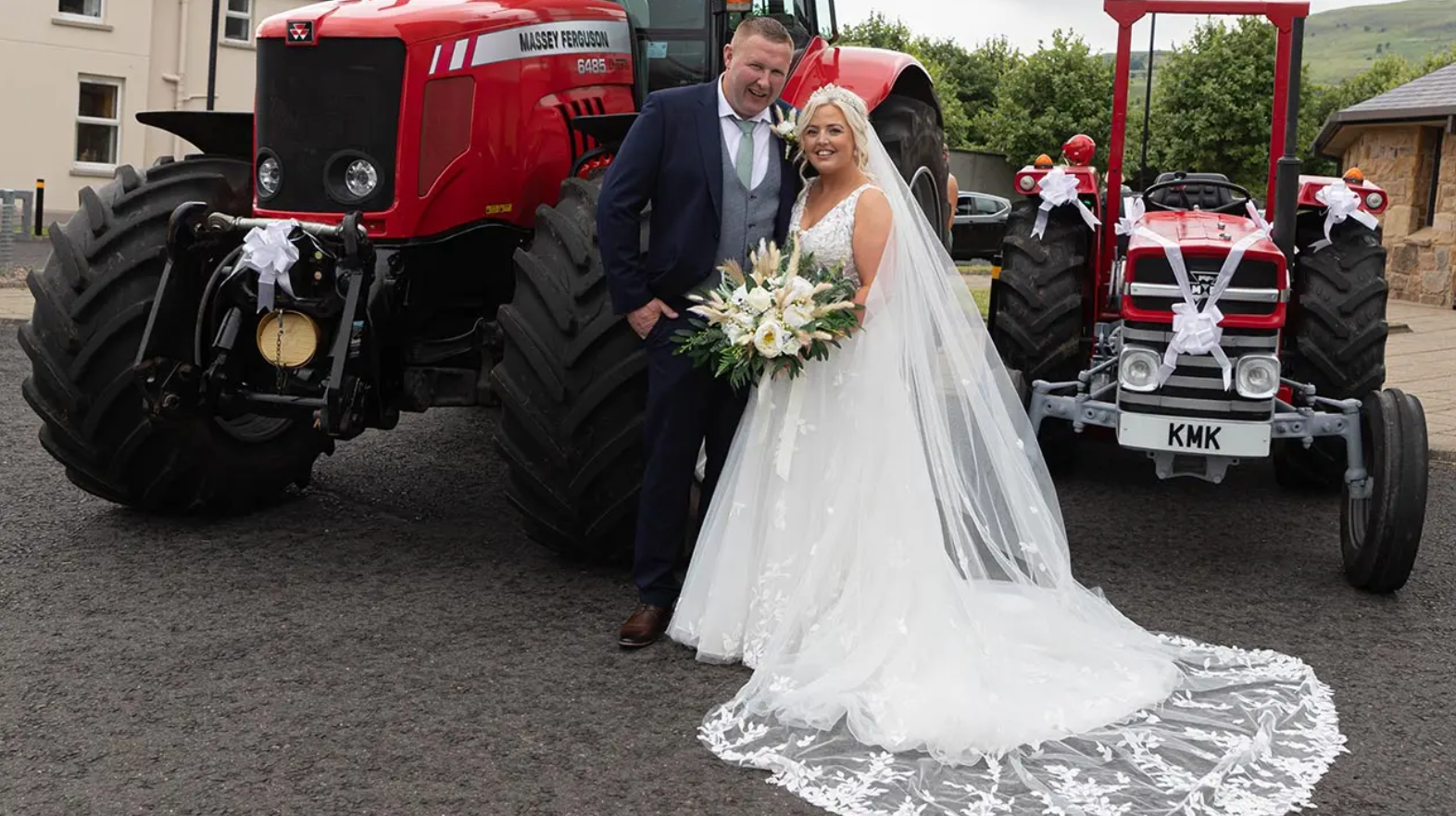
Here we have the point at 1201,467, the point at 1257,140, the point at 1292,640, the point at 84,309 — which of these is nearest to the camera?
the point at 1292,640

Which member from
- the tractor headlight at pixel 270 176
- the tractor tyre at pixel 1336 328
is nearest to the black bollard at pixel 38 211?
the tractor headlight at pixel 270 176

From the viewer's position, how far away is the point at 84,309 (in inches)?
213

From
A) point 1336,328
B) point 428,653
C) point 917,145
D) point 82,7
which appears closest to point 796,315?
point 428,653

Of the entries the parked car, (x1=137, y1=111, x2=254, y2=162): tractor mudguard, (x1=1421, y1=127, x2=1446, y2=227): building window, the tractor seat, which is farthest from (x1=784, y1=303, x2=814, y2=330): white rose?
the parked car

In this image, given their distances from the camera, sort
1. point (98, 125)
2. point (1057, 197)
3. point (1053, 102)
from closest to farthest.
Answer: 1. point (1057, 197)
2. point (98, 125)
3. point (1053, 102)

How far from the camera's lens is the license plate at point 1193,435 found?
547 cm

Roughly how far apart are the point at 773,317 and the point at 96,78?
79.3ft

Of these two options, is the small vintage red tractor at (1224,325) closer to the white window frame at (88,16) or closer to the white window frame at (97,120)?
the white window frame at (97,120)

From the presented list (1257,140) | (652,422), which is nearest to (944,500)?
(652,422)

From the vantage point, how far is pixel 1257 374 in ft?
18.3

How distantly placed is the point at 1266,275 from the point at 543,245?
2.78 m

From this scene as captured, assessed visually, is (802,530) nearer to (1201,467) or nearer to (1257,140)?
(1201,467)

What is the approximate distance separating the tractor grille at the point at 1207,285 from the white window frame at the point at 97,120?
23.0 metres

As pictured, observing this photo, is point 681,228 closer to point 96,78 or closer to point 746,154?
point 746,154
